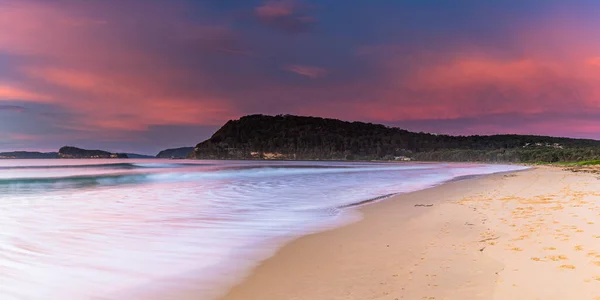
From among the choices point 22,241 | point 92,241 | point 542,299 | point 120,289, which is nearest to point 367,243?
point 542,299

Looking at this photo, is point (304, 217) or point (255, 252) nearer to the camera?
point (255, 252)

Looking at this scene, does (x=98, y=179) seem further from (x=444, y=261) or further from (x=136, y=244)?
(x=444, y=261)

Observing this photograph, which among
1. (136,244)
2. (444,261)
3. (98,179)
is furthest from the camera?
(98,179)

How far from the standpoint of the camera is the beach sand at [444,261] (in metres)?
4.97

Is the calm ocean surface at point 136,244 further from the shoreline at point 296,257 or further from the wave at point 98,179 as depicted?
the wave at point 98,179

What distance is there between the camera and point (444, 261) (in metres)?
6.29

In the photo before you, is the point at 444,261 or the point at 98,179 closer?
the point at 444,261

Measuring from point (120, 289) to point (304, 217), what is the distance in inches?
290

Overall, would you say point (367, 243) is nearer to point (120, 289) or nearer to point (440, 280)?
point (440, 280)

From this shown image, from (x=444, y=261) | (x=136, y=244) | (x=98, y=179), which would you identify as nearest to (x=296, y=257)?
(x=444, y=261)

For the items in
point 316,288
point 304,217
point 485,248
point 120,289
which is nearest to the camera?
point 316,288

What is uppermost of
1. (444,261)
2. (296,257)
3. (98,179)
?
(444,261)

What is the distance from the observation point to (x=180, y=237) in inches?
376

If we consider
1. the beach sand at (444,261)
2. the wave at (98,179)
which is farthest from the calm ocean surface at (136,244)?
the wave at (98,179)
